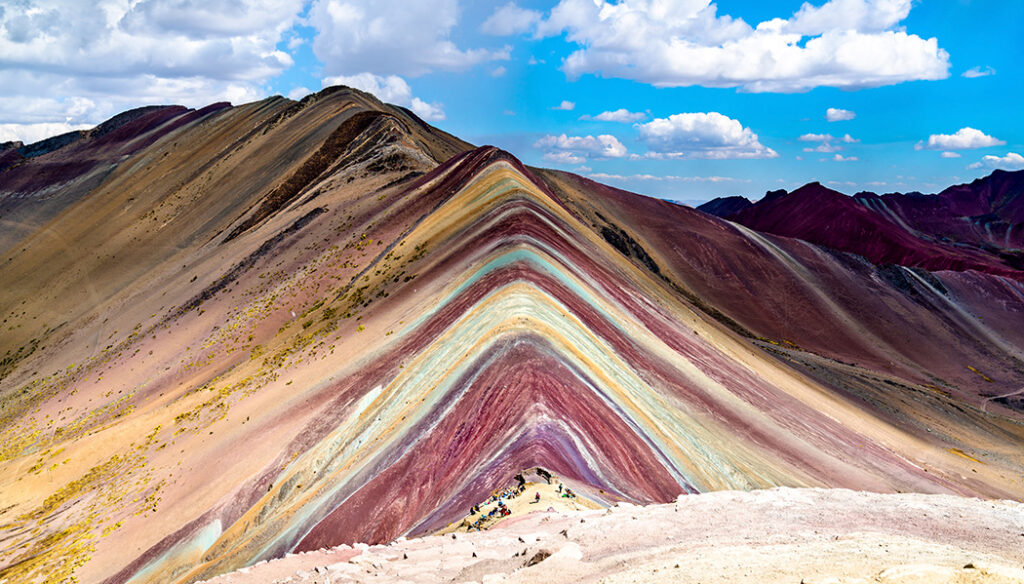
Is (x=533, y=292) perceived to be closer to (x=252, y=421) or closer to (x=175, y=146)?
(x=252, y=421)

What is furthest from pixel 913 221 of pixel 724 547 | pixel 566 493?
pixel 724 547

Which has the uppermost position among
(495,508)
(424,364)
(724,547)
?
(424,364)

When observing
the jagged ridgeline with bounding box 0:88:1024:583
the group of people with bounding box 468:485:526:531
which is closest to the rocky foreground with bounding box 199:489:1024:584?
the group of people with bounding box 468:485:526:531

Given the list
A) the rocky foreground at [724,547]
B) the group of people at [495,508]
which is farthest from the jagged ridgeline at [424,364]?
the rocky foreground at [724,547]

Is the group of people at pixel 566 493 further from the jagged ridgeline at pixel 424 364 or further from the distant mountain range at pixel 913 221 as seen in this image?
the distant mountain range at pixel 913 221

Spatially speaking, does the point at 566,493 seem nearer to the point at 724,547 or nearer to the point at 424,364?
the point at 724,547
